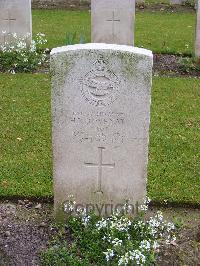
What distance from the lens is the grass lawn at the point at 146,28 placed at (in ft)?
37.2

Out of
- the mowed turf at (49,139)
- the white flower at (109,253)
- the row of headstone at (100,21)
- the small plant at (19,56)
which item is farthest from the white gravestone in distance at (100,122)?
the row of headstone at (100,21)

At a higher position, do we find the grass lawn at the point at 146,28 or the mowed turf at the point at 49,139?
the grass lawn at the point at 146,28

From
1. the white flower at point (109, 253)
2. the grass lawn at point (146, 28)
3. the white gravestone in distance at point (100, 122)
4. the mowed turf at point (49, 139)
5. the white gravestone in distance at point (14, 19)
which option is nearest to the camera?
the white flower at point (109, 253)

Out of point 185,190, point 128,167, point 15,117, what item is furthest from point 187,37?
point 128,167

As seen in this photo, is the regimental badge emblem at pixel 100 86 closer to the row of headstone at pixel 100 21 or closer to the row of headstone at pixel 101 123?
the row of headstone at pixel 101 123

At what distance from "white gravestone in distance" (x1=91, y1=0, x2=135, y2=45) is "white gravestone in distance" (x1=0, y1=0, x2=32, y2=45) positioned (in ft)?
3.79

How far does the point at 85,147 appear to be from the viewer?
4.27 meters

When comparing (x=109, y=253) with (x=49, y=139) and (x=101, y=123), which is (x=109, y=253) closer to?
(x=101, y=123)

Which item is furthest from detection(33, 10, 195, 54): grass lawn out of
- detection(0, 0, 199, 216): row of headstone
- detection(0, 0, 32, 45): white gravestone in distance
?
detection(0, 0, 199, 216): row of headstone

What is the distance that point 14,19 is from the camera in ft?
32.4

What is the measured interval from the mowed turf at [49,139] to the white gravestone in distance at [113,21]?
1511 mm

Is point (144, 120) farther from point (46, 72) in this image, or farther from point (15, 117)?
point (46, 72)

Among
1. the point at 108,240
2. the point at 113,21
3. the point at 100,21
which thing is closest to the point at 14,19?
the point at 100,21

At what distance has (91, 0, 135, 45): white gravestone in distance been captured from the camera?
977 centimetres
